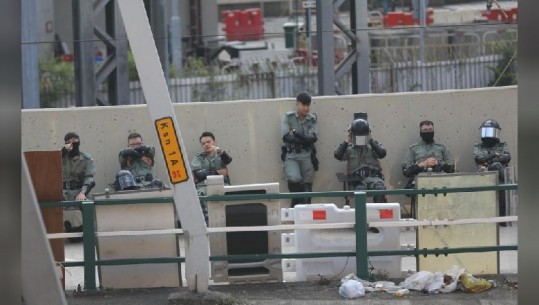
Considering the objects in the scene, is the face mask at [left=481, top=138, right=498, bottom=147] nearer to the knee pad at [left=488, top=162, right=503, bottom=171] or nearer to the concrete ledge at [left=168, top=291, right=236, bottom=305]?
the knee pad at [left=488, top=162, right=503, bottom=171]

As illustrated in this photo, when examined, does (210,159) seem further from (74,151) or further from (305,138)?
(74,151)

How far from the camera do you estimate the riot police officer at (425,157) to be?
15.2 metres

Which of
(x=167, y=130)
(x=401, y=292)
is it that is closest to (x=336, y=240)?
(x=401, y=292)

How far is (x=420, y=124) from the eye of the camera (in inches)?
619

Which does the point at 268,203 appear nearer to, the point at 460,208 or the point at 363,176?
the point at 460,208

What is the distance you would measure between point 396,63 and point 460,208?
53.6ft

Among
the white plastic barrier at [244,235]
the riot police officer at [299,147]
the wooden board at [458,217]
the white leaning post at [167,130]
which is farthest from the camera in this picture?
the riot police officer at [299,147]

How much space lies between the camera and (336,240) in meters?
11.7

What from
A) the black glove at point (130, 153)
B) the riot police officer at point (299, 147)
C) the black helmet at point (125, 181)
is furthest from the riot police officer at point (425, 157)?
the black helmet at point (125, 181)

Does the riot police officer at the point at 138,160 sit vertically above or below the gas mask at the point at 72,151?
below

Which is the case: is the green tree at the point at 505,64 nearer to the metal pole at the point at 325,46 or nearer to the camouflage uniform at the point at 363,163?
the metal pole at the point at 325,46

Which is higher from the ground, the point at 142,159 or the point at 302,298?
the point at 142,159
